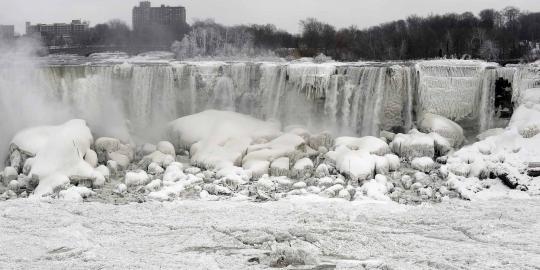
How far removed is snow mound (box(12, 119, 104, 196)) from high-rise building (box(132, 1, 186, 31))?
44.0 meters

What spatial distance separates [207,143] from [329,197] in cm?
464

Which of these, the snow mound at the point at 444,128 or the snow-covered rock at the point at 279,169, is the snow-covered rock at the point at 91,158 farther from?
the snow mound at the point at 444,128

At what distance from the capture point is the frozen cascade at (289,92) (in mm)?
18094

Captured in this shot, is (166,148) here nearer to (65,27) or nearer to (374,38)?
(374,38)

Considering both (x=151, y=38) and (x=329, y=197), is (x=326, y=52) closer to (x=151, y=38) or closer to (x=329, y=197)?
(x=151, y=38)

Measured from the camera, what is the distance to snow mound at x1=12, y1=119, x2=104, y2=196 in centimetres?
1368

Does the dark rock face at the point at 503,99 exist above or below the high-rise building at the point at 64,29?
below

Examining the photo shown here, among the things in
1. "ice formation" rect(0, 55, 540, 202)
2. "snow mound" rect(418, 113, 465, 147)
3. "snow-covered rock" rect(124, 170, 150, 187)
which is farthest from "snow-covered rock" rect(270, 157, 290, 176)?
"snow mound" rect(418, 113, 465, 147)

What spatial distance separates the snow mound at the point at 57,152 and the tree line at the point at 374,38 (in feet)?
80.9

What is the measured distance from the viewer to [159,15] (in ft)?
207

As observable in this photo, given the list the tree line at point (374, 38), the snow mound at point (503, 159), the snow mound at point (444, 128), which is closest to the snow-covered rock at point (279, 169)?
the snow mound at point (503, 159)

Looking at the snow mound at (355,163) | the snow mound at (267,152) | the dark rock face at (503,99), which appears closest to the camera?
the snow mound at (355,163)

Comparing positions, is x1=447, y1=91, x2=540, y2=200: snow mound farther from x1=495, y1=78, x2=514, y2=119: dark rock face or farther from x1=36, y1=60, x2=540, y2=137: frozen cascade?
x1=36, y1=60, x2=540, y2=137: frozen cascade

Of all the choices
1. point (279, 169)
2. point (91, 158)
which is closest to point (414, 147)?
point (279, 169)
